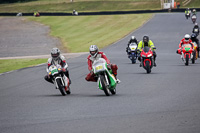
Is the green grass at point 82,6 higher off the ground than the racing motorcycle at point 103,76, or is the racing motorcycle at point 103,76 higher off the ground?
the racing motorcycle at point 103,76

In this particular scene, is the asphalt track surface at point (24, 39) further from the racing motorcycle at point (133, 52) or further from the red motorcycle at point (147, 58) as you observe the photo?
the red motorcycle at point (147, 58)

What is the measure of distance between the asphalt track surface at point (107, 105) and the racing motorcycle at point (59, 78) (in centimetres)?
29

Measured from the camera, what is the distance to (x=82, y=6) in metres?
98.9

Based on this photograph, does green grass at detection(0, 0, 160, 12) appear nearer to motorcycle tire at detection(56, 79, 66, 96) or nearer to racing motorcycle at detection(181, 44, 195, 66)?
racing motorcycle at detection(181, 44, 195, 66)

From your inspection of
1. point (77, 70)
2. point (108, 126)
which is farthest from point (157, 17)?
point (108, 126)

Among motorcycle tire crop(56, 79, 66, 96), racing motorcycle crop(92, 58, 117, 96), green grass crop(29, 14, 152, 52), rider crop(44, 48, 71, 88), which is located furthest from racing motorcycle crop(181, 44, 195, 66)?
green grass crop(29, 14, 152, 52)

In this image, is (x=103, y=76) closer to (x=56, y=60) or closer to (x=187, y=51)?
(x=56, y=60)

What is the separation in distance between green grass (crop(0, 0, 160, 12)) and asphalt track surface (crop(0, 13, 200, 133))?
75704mm

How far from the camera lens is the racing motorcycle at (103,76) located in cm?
1216

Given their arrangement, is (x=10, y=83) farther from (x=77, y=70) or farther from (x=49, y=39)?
(x=49, y=39)

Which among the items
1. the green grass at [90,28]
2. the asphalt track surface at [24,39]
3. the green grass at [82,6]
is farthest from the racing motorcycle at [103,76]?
the green grass at [82,6]

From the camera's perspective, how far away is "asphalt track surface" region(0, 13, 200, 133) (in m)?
8.02

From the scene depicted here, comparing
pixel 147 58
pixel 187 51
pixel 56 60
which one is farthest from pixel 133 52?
pixel 56 60

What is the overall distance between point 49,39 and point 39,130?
42030 millimetres
